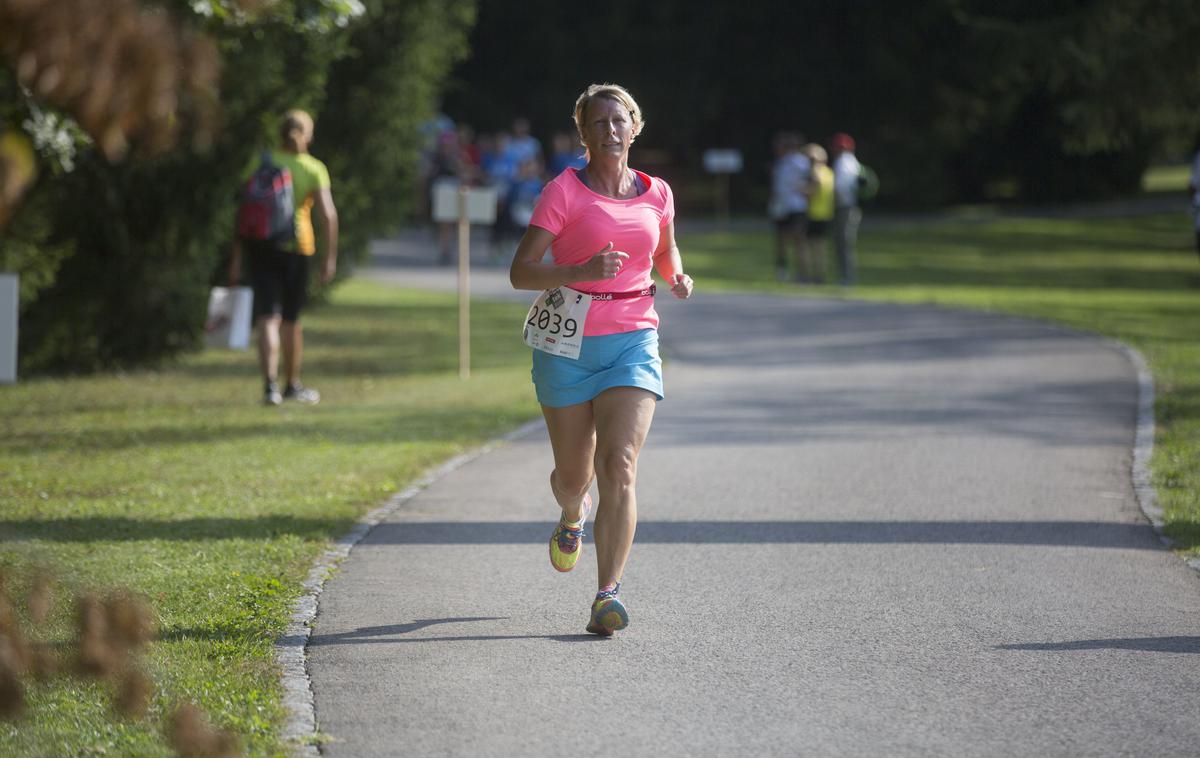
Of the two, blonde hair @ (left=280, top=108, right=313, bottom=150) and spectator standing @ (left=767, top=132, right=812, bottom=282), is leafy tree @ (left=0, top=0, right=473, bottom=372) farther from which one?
spectator standing @ (left=767, top=132, right=812, bottom=282)

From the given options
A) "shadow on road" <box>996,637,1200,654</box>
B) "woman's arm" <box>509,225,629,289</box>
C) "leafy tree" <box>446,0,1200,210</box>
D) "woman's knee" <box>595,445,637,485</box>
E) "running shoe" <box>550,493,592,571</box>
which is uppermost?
"leafy tree" <box>446,0,1200,210</box>

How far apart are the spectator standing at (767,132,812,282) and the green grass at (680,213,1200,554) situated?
730 millimetres

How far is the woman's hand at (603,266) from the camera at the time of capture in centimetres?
586

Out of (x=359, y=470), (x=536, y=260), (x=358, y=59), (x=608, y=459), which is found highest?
(x=358, y=59)

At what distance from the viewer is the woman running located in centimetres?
608

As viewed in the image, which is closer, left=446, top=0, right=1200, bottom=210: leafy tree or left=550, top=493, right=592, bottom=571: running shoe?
left=550, top=493, right=592, bottom=571: running shoe

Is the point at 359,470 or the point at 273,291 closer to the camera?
the point at 359,470

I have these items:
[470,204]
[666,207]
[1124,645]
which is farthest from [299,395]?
[1124,645]

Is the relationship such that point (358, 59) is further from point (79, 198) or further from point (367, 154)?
point (79, 198)

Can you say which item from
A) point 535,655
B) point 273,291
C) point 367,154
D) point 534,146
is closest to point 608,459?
point 535,655

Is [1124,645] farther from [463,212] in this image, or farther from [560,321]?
[463,212]

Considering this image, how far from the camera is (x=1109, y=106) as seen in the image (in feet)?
86.3

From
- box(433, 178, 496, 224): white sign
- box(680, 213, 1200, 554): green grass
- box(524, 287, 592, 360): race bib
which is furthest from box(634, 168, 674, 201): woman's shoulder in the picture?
box(433, 178, 496, 224): white sign

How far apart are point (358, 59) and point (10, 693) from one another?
1708 cm
